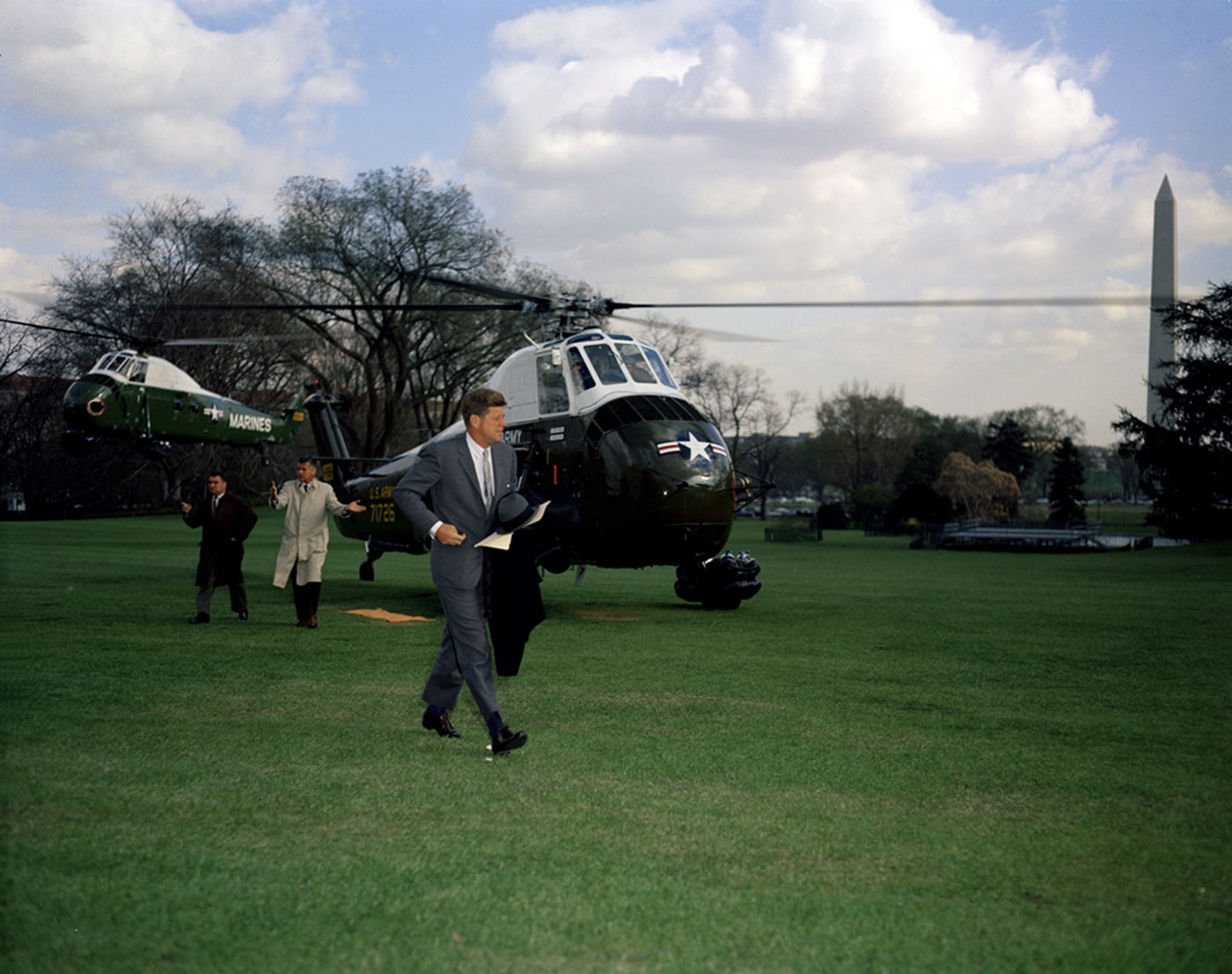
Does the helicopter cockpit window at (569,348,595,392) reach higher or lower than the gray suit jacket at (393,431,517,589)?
higher

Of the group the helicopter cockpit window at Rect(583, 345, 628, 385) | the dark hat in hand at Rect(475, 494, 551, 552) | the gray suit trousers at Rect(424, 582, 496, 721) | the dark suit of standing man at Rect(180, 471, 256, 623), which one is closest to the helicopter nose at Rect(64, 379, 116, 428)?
the dark suit of standing man at Rect(180, 471, 256, 623)

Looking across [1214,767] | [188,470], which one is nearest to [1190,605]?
[1214,767]

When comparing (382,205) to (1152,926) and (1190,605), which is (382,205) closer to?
A: (1190,605)

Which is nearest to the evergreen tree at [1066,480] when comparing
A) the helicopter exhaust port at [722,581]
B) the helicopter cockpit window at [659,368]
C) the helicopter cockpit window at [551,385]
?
the helicopter exhaust port at [722,581]

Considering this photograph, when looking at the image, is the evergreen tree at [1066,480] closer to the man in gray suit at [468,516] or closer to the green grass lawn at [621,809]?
the green grass lawn at [621,809]

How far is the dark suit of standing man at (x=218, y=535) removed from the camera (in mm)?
14227

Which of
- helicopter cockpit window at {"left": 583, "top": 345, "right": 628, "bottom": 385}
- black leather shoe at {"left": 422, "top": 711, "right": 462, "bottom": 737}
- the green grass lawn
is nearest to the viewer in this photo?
the green grass lawn

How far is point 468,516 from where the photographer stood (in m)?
7.21

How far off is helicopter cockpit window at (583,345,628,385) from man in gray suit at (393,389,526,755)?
7.96 meters

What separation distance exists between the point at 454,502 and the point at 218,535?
8.02m

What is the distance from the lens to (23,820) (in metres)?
5.39

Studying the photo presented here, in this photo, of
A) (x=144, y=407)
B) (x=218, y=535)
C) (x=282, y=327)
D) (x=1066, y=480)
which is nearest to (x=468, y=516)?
(x=218, y=535)

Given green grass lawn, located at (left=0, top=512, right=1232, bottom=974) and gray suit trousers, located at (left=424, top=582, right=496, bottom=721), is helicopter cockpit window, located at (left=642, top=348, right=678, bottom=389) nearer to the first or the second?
green grass lawn, located at (left=0, top=512, right=1232, bottom=974)

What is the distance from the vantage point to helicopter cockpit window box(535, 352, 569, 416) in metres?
15.6
